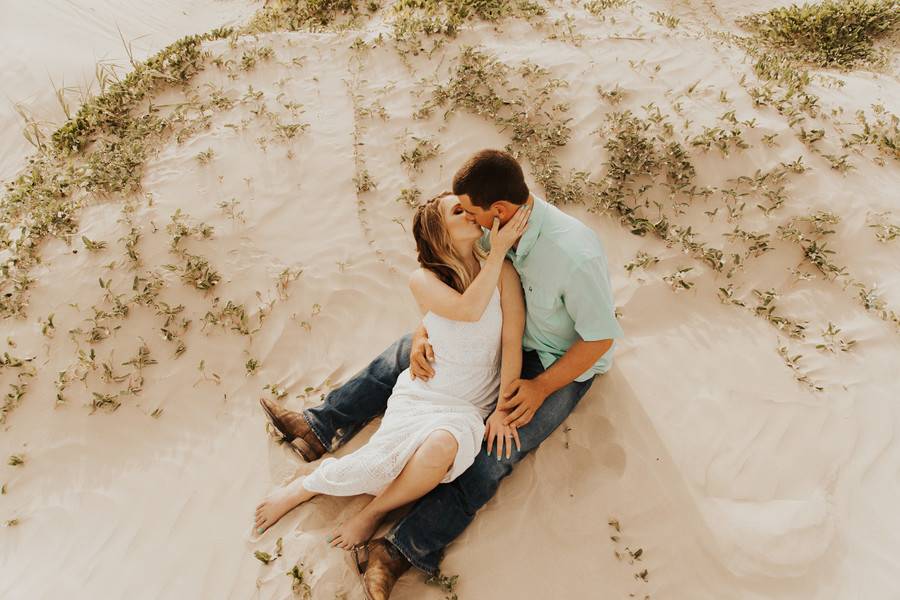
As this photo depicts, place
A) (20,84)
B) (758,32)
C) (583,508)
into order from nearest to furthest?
(583,508)
(20,84)
(758,32)

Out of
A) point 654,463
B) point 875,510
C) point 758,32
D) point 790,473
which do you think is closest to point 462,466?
point 654,463

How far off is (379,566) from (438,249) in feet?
6.09

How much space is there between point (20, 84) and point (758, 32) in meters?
10.8

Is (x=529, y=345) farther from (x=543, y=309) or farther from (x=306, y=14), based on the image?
(x=306, y=14)

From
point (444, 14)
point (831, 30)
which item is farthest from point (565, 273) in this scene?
point (831, 30)

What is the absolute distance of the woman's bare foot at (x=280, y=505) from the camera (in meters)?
3.65

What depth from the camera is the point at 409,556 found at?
129 inches

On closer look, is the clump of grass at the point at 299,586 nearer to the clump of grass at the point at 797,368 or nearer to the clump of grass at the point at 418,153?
the clump of grass at the point at 797,368

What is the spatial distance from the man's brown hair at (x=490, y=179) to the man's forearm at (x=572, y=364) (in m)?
0.94

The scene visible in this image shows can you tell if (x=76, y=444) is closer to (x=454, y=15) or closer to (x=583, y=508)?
(x=583, y=508)

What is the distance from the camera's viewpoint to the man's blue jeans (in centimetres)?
332

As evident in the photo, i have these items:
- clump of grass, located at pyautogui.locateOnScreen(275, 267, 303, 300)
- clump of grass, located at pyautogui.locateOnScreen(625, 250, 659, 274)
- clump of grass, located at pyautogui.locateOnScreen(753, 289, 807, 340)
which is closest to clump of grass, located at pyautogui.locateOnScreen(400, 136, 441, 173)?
clump of grass, located at pyautogui.locateOnScreen(275, 267, 303, 300)

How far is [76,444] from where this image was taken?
4.28m

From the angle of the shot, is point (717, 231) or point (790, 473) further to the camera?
point (717, 231)
